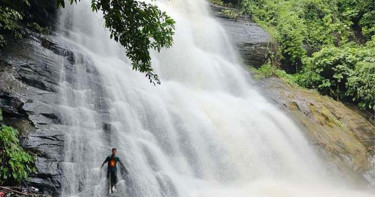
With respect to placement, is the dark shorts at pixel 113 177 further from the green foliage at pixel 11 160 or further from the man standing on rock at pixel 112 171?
the green foliage at pixel 11 160

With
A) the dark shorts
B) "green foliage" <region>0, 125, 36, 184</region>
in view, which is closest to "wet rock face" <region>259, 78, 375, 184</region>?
the dark shorts

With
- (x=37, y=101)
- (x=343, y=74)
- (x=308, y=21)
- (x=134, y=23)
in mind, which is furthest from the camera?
(x=308, y=21)

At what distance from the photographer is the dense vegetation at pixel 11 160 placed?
654 centimetres

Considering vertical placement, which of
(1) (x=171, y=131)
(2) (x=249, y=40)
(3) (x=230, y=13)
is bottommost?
(1) (x=171, y=131)

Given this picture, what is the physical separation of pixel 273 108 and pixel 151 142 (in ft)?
20.0

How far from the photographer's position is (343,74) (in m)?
16.7

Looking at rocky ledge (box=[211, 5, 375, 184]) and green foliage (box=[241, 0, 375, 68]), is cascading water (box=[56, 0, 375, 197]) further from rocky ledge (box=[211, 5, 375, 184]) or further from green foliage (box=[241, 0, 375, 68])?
green foliage (box=[241, 0, 375, 68])

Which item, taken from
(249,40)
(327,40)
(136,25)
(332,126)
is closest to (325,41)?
(327,40)

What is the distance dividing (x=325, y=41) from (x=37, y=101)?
54.0 feet

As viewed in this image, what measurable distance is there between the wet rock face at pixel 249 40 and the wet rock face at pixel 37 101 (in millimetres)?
9571

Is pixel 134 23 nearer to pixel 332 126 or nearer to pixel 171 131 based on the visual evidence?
pixel 171 131

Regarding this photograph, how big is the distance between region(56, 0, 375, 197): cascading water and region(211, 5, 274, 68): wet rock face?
7.98 ft

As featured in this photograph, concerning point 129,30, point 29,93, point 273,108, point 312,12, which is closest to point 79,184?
point 29,93

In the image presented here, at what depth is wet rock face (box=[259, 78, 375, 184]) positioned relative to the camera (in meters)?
12.2
